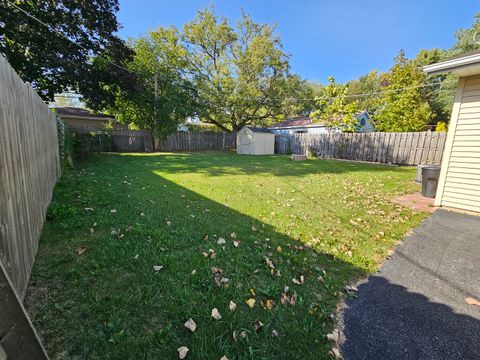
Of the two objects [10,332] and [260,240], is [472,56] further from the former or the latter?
[10,332]

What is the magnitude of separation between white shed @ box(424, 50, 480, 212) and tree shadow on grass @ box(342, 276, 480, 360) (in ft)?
13.2

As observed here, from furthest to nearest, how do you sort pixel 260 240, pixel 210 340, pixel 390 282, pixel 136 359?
pixel 260 240 → pixel 390 282 → pixel 210 340 → pixel 136 359

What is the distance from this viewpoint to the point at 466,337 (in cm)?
172

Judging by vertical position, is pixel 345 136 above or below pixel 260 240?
above

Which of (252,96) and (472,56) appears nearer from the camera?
(472,56)

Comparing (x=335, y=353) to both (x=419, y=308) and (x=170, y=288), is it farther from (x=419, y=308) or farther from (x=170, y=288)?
(x=170, y=288)

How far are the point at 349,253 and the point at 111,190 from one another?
200 inches

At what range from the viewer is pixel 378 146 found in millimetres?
13102

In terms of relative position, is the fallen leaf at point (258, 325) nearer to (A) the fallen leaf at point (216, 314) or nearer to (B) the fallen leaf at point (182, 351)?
(A) the fallen leaf at point (216, 314)

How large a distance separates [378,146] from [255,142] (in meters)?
8.84

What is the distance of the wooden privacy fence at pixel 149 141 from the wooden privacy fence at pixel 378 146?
7.27m

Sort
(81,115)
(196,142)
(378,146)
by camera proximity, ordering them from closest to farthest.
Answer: (378,146)
(196,142)
(81,115)

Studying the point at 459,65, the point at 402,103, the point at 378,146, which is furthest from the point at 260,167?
the point at 402,103

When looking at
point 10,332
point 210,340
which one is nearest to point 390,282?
point 210,340
